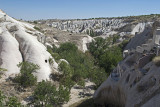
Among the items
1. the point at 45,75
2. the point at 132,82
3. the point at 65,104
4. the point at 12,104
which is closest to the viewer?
the point at 12,104

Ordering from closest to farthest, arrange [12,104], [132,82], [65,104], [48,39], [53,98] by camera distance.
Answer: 1. [12,104]
2. [132,82]
3. [53,98]
4. [65,104]
5. [48,39]

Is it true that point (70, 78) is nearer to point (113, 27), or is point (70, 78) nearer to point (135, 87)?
point (135, 87)

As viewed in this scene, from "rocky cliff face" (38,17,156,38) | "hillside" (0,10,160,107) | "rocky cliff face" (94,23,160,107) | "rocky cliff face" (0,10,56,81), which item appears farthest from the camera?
"rocky cliff face" (38,17,156,38)

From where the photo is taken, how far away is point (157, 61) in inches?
364

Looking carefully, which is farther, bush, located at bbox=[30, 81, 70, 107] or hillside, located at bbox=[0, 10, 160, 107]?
bush, located at bbox=[30, 81, 70, 107]

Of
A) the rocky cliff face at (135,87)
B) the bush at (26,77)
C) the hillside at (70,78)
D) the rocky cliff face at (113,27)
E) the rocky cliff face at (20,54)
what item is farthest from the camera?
the rocky cliff face at (113,27)

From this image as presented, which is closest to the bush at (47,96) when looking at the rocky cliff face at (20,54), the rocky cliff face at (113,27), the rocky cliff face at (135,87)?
the rocky cliff face at (135,87)

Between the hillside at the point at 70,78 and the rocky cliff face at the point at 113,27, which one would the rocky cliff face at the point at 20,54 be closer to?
the hillside at the point at 70,78

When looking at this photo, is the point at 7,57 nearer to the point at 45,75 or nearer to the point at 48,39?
the point at 45,75

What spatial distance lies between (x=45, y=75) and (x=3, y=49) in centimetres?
687

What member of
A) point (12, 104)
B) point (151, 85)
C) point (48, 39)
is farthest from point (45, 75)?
point (48, 39)

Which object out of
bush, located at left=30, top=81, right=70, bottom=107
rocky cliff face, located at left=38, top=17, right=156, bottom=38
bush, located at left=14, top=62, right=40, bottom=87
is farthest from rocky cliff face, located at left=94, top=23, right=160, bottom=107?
rocky cliff face, located at left=38, top=17, right=156, bottom=38

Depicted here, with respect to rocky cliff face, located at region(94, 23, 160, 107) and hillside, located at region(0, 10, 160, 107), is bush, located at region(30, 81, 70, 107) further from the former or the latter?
rocky cliff face, located at region(94, 23, 160, 107)

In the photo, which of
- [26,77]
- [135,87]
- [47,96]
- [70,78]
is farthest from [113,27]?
[135,87]
